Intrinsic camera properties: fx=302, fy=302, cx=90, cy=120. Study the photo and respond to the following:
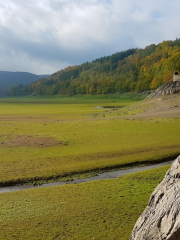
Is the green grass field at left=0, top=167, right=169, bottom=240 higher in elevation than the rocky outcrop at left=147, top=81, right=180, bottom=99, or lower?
lower

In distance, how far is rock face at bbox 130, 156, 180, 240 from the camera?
7.68 metres

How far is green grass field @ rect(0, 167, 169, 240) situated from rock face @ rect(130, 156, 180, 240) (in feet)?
13.0

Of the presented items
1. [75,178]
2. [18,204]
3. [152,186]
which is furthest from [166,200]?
[75,178]

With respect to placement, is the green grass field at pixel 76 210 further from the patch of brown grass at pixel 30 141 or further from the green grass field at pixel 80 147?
the patch of brown grass at pixel 30 141

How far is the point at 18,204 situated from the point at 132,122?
34.0 m

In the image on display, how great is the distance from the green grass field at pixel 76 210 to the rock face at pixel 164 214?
398 centimetres

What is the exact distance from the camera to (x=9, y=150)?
31.2 m

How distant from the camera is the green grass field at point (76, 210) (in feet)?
43.1

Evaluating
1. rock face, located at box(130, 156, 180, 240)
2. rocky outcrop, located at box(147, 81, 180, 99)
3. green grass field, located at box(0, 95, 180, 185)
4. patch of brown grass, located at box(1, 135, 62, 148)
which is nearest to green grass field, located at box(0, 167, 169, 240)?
rock face, located at box(130, 156, 180, 240)

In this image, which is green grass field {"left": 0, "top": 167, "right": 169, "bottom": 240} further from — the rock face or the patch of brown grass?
the patch of brown grass

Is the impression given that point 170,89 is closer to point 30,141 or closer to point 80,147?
point 80,147

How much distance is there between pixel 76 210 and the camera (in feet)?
50.6

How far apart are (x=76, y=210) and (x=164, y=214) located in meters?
8.00

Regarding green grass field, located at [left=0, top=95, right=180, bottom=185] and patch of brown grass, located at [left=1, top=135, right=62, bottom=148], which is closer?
green grass field, located at [left=0, top=95, right=180, bottom=185]
